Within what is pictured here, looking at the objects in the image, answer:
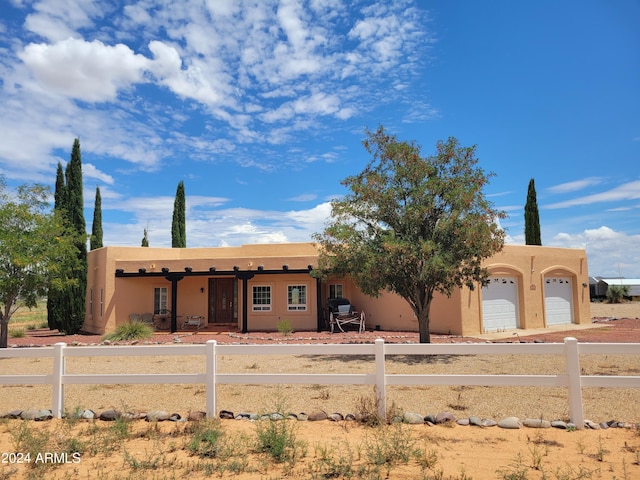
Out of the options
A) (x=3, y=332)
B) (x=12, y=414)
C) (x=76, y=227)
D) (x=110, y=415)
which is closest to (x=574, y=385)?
(x=110, y=415)

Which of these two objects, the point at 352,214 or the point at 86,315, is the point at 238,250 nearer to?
the point at 86,315

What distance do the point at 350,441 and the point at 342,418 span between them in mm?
888

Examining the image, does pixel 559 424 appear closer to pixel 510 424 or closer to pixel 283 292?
pixel 510 424

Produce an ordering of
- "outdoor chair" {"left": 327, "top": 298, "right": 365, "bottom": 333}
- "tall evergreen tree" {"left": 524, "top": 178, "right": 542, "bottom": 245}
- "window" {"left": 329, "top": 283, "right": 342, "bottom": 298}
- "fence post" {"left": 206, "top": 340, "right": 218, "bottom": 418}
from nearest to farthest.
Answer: "fence post" {"left": 206, "top": 340, "right": 218, "bottom": 418}, "outdoor chair" {"left": 327, "top": 298, "right": 365, "bottom": 333}, "window" {"left": 329, "top": 283, "right": 342, "bottom": 298}, "tall evergreen tree" {"left": 524, "top": 178, "right": 542, "bottom": 245}

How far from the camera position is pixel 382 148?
1327cm

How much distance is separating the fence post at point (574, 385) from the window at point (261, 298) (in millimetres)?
16457

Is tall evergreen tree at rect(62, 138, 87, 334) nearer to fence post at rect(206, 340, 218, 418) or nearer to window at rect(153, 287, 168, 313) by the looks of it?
window at rect(153, 287, 168, 313)

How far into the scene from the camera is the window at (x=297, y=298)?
21.0 meters

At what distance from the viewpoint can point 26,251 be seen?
52.1 feet

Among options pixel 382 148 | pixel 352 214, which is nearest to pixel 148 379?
pixel 352 214

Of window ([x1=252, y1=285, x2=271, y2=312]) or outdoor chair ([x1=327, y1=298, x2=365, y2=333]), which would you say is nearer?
outdoor chair ([x1=327, y1=298, x2=365, y2=333])

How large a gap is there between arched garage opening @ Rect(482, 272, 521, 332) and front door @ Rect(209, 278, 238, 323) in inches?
471

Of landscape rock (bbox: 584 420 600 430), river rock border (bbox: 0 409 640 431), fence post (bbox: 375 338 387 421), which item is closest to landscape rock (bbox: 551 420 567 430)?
river rock border (bbox: 0 409 640 431)

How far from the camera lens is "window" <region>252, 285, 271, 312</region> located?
21.1 meters
